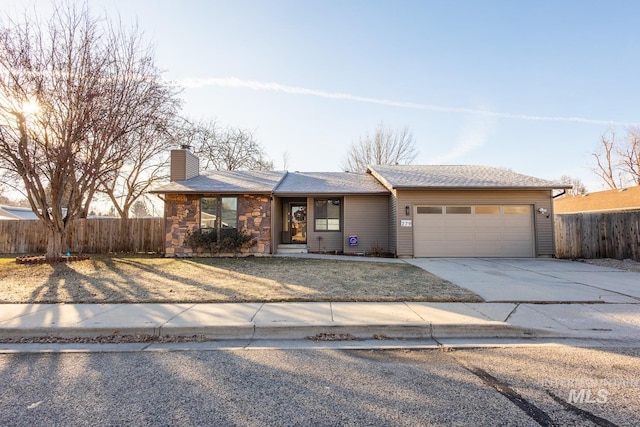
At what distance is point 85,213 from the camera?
16375 mm

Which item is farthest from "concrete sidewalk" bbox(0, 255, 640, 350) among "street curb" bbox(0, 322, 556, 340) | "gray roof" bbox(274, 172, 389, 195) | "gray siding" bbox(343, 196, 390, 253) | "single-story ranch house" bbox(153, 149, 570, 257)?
"gray roof" bbox(274, 172, 389, 195)

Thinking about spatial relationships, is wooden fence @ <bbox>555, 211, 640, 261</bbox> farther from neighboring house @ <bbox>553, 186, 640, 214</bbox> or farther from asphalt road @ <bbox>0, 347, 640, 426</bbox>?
asphalt road @ <bbox>0, 347, 640, 426</bbox>

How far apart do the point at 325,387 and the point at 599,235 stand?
13.4 metres

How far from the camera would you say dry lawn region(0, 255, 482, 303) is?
572 centimetres

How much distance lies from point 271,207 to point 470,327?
9309mm

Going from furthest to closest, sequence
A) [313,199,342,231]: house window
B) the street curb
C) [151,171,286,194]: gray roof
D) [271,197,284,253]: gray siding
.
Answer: [313,199,342,231]: house window < [271,197,284,253]: gray siding < [151,171,286,194]: gray roof < the street curb

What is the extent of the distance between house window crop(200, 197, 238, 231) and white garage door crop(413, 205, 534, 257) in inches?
280

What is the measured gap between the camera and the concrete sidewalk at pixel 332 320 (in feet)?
13.5

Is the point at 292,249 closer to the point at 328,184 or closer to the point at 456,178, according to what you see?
the point at 328,184

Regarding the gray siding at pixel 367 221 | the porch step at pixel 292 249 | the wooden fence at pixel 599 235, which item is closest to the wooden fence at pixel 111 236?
the porch step at pixel 292 249

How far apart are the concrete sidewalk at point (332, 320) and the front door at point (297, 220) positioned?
9.10m

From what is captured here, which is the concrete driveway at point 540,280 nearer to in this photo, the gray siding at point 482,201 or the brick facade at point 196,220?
the gray siding at point 482,201

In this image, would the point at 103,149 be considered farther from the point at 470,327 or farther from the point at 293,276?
the point at 470,327

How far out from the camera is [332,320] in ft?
14.3
